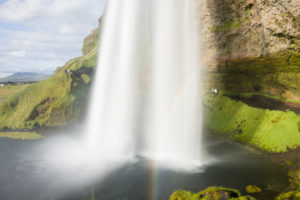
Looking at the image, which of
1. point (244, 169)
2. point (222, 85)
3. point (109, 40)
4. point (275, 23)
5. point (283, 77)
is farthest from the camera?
point (222, 85)

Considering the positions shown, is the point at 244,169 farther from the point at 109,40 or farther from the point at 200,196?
the point at 109,40

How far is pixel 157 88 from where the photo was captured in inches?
1374

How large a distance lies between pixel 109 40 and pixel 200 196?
34526 millimetres

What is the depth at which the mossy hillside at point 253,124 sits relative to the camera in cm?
3294

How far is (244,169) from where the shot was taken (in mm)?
26078

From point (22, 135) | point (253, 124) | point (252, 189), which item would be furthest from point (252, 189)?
point (22, 135)

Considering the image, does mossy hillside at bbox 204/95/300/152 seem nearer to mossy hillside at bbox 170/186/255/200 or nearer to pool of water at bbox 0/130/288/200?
pool of water at bbox 0/130/288/200

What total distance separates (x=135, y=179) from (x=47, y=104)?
46.5 m

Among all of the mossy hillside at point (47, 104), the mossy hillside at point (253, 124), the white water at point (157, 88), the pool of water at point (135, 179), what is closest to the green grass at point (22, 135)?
the mossy hillside at point (47, 104)

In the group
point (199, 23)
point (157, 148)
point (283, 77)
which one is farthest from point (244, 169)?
point (199, 23)

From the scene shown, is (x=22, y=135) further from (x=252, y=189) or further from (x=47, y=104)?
(x=252, y=189)

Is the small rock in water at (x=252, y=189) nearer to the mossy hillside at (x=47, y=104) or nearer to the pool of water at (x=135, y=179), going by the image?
the pool of water at (x=135, y=179)

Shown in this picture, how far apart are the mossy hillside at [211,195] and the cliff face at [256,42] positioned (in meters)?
22.0

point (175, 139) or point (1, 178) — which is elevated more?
point (175, 139)
